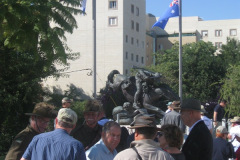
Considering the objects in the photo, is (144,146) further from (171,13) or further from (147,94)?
(171,13)

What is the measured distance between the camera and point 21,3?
828cm

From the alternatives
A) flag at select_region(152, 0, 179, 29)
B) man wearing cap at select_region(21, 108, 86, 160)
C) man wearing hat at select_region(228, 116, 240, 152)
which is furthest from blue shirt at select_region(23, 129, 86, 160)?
flag at select_region(152, 0, 179, 29)

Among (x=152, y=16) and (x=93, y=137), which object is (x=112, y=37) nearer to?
(x=152, y=16)

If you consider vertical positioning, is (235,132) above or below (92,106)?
below

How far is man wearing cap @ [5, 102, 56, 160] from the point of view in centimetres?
601

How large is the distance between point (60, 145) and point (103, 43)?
57.9 metres

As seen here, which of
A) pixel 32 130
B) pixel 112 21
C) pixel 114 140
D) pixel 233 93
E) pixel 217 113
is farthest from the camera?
pixel 112 21

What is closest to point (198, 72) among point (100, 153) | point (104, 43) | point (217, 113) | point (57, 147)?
point (104, 43)

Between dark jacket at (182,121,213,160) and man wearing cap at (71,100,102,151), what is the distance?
62.8 inches

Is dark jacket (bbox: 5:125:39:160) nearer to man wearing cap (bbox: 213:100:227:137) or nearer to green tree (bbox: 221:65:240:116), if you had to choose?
man wearing cap (bbox: 213:100:227:137)

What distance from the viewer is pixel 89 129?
6711 mm

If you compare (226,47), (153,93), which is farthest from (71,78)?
(153,93)

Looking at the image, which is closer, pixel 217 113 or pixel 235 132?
pixel 235 132

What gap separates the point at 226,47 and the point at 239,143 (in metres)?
54.4
